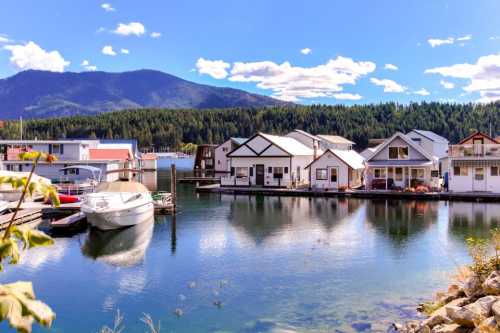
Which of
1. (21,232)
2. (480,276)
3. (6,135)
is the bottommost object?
→ (480,276)

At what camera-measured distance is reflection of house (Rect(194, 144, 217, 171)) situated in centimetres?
7825

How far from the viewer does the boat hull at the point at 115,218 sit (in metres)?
28.6

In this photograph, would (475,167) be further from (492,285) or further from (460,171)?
(492,285)

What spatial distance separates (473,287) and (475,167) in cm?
3558

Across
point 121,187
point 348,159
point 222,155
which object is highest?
point 222,155

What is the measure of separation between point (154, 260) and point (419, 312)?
1219 cm

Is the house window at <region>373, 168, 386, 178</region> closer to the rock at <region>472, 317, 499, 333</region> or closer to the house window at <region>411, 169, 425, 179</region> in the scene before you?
the house window at <region>411, 169, 425, 179</region>

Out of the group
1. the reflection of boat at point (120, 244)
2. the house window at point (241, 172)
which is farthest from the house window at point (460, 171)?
the reflection of boat at point (120, 244)

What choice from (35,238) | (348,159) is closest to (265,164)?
(348,159)

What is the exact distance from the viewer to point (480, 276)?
1335 centimetres

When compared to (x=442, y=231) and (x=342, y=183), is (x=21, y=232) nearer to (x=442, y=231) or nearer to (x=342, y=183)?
(x=442, y=231)

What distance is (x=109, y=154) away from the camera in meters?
60.7

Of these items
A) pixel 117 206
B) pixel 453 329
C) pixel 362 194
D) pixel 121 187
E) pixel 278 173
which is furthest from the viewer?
pixel 278 173

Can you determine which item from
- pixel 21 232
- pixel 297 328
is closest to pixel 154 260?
pixel 297 328
